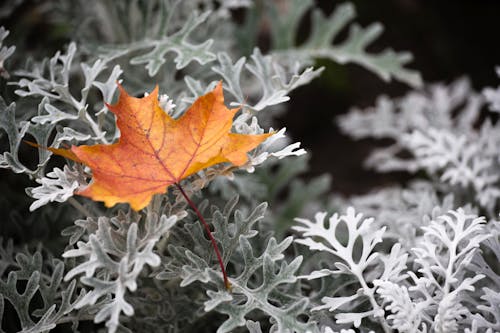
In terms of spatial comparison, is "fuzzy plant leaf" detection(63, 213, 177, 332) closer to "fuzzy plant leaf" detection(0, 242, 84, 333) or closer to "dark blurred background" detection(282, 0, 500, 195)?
"fuzzy plant leaf" detection(0, 242, 84, 333)

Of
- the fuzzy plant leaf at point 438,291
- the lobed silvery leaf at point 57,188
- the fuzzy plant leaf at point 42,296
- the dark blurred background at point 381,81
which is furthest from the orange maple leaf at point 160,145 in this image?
the dark blurred background at point 381,81

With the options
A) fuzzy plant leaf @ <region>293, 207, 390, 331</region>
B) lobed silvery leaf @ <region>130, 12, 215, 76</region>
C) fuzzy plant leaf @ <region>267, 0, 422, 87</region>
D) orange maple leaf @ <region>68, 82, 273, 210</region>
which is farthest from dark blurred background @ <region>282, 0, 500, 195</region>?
orange maple leaf @ <region>68, 82, 273, 210</region>

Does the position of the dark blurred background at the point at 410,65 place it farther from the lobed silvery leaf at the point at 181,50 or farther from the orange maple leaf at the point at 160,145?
the orange maple leaf at the point at 160,145

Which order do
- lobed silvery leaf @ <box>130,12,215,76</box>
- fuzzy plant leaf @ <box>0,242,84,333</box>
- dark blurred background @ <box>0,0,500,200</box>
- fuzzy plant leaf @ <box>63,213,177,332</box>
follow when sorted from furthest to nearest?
dark blurred background @ <box>0,0,500,200</box> → lobed silvery leaf @ <box>130,12,215,76</box> → fuzzy plant leaf @ <box>0,242,84,333</box> → fuzzy plant leaf @ <box>63,213,177,332</box>

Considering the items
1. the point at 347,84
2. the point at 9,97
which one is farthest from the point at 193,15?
the point at 347,84

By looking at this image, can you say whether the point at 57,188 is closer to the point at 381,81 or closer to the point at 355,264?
the point at 355,264
